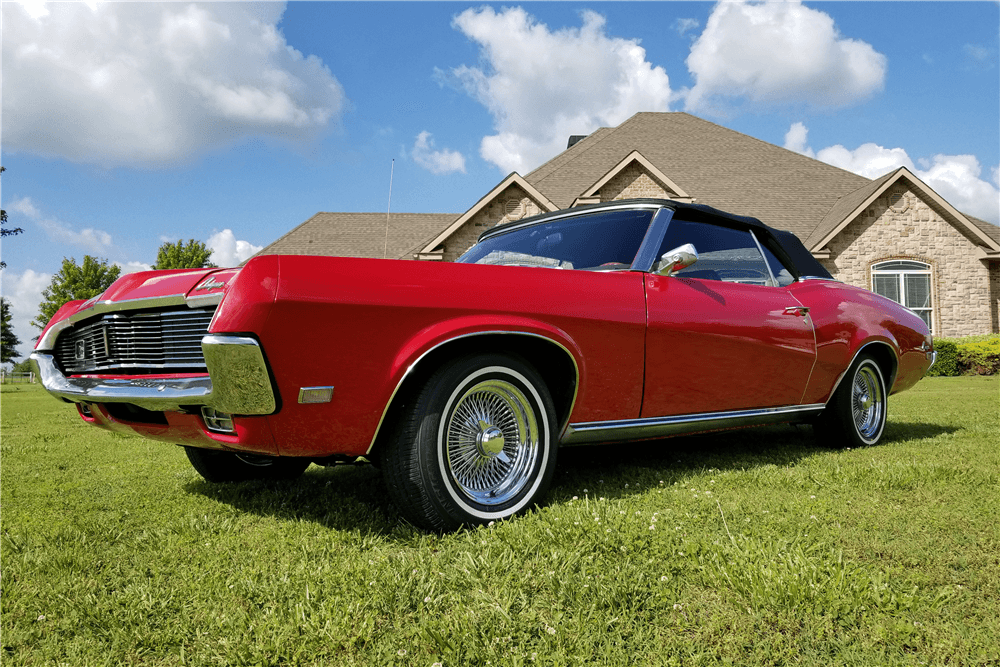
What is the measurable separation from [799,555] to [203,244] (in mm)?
40136

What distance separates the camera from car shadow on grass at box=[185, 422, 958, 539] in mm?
3221

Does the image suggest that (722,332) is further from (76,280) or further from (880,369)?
(76,280)

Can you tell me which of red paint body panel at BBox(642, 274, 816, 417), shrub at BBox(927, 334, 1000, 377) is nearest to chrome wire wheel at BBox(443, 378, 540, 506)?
red paint body panel at BBox(642, 274, 816, 417)

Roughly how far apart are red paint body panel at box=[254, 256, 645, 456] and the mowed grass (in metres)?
0.54

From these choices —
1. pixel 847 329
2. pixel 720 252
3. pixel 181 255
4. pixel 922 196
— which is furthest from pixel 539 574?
pixel 181 255

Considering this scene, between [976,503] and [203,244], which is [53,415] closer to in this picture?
[976,503]

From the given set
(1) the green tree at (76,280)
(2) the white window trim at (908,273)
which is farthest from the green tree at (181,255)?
(2) the white window trim at (908,273)

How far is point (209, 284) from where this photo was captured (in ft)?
8.82

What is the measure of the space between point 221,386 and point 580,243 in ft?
6.96

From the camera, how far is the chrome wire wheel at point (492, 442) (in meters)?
2.92

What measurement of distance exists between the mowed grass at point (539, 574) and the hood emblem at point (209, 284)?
105 cm

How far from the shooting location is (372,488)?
3.75m

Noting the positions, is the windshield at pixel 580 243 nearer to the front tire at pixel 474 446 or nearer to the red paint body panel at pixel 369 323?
the red paint body panel at pixel 369 323

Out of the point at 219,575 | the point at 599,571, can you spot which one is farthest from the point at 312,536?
the point at 599,571
